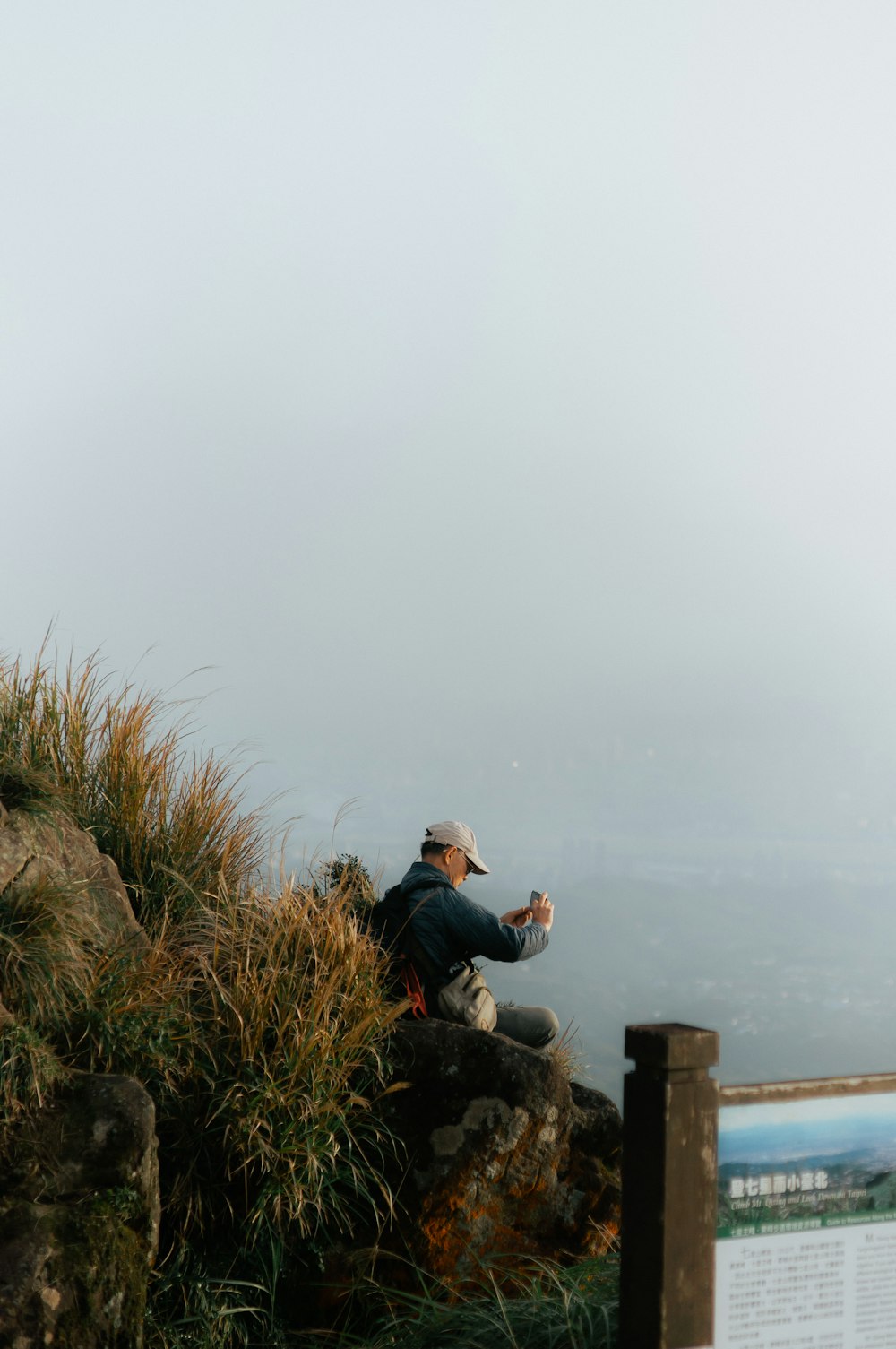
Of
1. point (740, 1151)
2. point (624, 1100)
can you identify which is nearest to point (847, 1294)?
point (740, 1151)

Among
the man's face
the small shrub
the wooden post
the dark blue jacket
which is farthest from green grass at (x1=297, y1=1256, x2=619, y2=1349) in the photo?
the man's face

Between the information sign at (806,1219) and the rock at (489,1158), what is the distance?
70.0 inches

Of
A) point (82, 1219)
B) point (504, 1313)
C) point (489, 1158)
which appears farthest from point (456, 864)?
point (82, 1219)

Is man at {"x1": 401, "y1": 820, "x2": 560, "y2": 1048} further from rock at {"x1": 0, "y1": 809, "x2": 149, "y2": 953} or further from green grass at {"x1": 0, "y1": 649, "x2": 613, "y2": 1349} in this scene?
rock at {"x1": 0, "y1": 809, "x2": 149, "y2": 953}

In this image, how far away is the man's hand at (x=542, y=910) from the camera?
6.07 m

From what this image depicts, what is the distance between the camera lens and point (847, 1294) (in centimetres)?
368

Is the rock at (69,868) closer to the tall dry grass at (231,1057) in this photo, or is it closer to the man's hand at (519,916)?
the tall dry grass at (231,1057)

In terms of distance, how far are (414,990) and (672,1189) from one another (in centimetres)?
261

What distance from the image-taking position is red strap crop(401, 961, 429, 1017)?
5859mm

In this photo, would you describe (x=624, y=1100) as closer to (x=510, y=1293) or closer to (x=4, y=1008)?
(x=510, y=1293)

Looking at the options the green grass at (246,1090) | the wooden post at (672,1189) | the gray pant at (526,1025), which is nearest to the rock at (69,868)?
the green grass at (246,1090)

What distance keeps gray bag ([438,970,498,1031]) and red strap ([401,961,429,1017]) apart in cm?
10

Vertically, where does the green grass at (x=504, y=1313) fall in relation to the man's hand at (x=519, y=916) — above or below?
below

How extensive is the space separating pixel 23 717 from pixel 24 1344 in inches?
140
